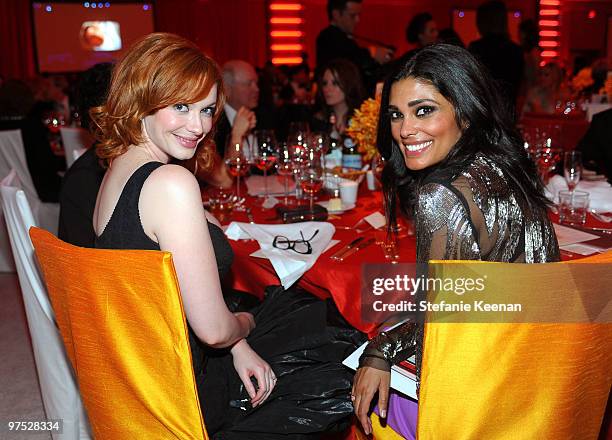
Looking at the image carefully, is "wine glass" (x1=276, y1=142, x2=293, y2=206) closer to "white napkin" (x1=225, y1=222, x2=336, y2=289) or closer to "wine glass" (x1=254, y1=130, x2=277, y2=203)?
"wine glass" (x1=254, y1=130, x2=277, y2=203)

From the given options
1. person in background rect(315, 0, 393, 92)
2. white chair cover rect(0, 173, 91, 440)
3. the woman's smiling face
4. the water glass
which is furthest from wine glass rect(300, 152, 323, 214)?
person in background rect(315, 0, 393, 92)

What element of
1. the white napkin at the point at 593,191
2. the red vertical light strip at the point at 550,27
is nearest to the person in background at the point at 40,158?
the white napkin at the point at 593,191

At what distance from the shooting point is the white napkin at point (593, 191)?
251 centimetres

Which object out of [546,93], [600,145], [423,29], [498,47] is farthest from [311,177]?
[423,29]

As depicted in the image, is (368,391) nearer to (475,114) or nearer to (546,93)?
(475,114)

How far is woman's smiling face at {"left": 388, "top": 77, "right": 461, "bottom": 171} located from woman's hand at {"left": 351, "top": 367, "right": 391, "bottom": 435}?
0.61m

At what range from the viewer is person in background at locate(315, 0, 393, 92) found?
18.5ft

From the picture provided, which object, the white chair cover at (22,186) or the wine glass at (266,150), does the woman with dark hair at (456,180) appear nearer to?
the wine glass at (266,150)

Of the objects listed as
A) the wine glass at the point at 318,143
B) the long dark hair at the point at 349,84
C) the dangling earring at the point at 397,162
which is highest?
the long dark hair at the point at 349,84

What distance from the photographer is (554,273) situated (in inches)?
43.9

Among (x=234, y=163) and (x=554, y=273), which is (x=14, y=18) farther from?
(x=554, y=273)

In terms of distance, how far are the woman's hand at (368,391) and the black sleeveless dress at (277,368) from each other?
157 millimetres

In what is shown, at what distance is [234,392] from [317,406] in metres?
0.24

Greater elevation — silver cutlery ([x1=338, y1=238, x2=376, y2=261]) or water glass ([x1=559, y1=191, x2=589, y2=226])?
water glass ([x1=559, y1=191, x2=589, y2=226])
